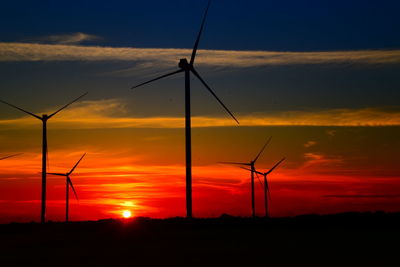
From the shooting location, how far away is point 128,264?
54688 mm

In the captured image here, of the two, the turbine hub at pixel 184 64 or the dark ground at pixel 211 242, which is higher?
the turbine hub at pixel 184 64

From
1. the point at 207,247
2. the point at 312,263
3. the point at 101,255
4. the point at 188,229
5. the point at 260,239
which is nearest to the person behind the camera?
the point at 312,263

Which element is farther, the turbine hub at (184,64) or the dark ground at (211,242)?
the turbine hub at (184,64)

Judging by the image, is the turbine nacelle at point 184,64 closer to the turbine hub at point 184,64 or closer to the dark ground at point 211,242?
the turbine hub at point 184,64

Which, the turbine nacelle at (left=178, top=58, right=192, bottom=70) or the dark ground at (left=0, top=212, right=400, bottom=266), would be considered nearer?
the dark ground at (left=0, top=212, right=400, bottom=266)

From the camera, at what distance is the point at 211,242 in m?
70.5

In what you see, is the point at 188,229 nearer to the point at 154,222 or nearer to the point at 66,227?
the point at 154,222

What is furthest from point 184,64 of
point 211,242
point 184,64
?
point 211,242

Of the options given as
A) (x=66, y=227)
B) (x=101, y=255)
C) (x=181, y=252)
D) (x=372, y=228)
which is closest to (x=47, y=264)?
(x=101, y=255)

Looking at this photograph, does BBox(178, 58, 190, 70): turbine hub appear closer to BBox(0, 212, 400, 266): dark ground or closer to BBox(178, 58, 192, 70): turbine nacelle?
BBox(178, 58, 192, 70): turbine nacelle

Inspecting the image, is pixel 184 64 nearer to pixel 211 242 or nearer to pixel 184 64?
pixel 184 64

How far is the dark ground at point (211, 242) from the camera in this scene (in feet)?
186

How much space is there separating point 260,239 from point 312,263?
20456 millimetres

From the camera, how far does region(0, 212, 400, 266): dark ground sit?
56.6m
